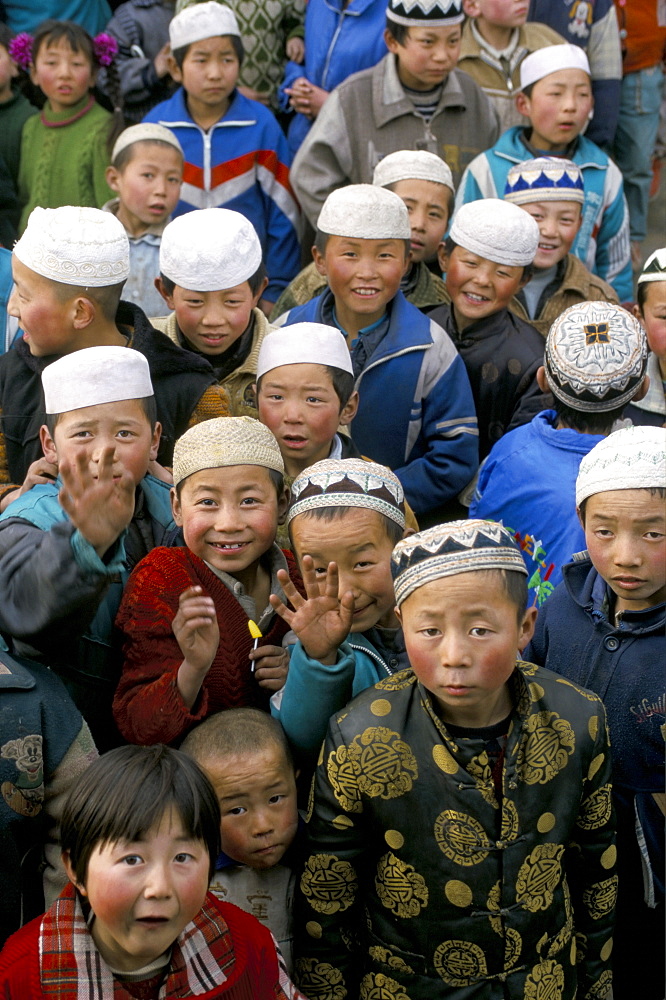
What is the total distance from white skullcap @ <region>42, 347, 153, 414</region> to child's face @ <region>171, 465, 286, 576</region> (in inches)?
11.0

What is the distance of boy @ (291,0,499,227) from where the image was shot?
536cm

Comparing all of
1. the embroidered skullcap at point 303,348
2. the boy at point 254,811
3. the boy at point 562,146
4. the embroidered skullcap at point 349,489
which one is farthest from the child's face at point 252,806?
the boy at point 562,146

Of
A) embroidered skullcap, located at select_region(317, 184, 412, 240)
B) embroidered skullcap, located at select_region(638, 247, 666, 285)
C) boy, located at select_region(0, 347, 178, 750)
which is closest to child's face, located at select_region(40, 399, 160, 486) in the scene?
boy, located at select_region(0, 347, 178, 750)

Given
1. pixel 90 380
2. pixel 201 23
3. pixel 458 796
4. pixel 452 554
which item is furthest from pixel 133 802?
pixel 201 23

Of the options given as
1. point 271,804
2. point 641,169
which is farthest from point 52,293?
point 641,169

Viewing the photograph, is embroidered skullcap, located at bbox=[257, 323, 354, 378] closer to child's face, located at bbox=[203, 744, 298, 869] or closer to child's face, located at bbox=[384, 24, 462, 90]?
child's face, located at bbox=[203, 744, 298, 869]

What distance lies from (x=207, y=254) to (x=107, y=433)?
118cm

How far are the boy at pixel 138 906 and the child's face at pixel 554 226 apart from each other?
326 centimetres

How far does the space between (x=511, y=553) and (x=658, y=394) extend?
1.91 metres

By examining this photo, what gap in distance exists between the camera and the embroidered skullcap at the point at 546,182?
16.4 feet

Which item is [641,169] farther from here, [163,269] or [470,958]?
[470,958]

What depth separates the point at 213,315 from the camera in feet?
13.2

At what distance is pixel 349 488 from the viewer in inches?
117

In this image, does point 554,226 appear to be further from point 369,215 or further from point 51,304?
point 51,304
